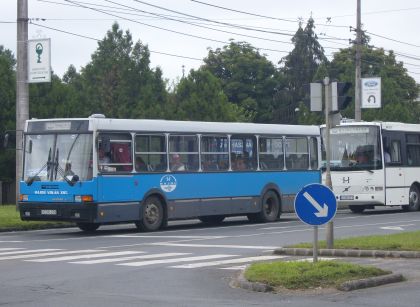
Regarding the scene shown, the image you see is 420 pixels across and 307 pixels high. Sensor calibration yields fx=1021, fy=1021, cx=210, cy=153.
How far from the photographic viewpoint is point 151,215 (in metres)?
27.0

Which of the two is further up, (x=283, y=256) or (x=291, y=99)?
(x=291, y=99)

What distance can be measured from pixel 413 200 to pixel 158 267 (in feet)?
71.3

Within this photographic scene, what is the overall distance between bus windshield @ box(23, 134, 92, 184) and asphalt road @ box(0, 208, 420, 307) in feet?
5.00

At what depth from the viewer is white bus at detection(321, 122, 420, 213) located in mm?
35469

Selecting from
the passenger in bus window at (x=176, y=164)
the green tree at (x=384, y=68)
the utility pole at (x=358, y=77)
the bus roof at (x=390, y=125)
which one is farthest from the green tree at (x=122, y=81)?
the green tree at (x=384, y=68)

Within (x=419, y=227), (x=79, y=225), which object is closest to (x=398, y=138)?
(x=419, y=227)

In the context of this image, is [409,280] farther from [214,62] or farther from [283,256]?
[214,62]

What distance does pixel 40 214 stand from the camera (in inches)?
1014

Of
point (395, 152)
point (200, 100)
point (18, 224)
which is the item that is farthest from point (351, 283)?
point (200, 100)

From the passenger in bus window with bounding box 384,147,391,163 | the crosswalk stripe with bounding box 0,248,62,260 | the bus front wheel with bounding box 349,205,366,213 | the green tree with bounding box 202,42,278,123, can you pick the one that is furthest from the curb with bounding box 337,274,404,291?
the green tree with bounding box 202,42,278,123

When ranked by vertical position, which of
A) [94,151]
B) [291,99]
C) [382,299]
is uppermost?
[291,99]

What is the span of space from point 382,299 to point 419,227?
563 inches

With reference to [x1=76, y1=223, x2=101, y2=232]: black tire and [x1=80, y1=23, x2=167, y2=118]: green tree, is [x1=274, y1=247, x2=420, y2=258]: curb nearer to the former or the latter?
[x1=76, y1=223, x2=101, y2=232]: black tire

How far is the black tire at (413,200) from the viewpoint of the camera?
122 ft
